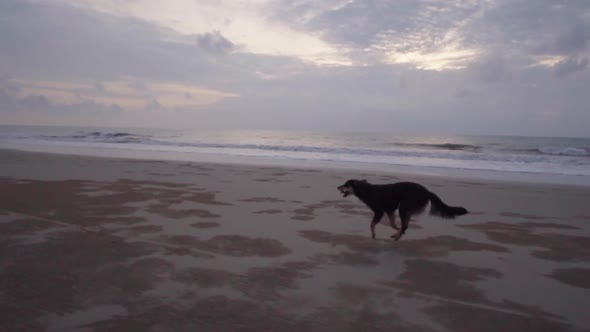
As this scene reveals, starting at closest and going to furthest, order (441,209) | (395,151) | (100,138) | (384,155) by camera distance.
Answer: (441,209) → (384,155) → (395,151) → (100,138)

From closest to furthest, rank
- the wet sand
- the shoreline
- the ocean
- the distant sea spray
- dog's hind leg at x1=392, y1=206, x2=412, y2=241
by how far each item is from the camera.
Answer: the wet sand, dog's hind leg at x1=392, y1=206, x2=412, y2=241, the shoreline, the ocean, the distant sea spray

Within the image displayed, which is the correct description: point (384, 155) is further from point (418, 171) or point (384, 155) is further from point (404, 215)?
point (404, 215)

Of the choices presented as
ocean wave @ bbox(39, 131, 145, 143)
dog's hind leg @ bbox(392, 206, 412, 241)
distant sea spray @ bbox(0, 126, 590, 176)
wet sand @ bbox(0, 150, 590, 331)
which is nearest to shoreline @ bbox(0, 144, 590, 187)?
distant sea spray @ bbox(0, 126, 590, 176)

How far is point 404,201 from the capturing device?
562 centimetres

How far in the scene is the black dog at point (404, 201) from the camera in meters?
5.55

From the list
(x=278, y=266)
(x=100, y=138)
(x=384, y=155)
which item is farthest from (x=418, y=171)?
(x=100, y=138)

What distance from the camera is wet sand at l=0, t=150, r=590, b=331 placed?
3.26 meters

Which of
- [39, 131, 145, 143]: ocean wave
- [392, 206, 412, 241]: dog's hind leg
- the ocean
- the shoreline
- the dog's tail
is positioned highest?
[39, 131, 145, 143]: ocean wave

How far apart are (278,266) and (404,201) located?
2.37 metres

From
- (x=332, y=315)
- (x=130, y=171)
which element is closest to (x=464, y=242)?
(x=332, y=315)

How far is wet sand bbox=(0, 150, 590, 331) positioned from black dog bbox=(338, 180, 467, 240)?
1.56 feet

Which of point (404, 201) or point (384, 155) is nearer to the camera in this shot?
point (404, 201)

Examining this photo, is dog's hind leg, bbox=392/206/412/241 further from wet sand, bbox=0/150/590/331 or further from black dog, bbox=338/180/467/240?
wet sand, bbox=0/150/590/331

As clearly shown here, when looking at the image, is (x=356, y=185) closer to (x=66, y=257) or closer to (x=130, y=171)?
(x=66, y=257)
